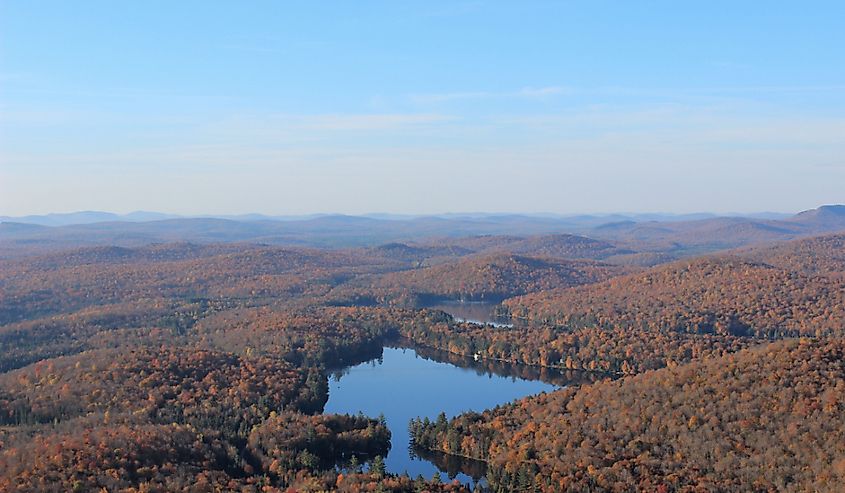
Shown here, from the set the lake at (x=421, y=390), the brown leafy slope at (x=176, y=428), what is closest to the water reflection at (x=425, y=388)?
the lake at (x=421, y=390)

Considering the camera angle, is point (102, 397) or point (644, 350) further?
point (644, 350)

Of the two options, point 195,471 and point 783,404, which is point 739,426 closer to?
point 783,404

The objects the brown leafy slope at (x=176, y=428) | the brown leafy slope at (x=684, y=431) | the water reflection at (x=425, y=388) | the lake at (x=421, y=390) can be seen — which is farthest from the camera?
the water reflection at (x=425, y=388)

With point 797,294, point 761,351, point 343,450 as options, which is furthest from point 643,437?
point 797,294

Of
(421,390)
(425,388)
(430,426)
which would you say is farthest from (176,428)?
(425,388)

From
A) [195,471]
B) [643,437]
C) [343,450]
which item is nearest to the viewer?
[195,471]

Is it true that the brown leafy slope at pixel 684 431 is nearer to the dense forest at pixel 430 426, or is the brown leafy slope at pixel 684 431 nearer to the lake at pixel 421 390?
the dense forest at pixel 430 426

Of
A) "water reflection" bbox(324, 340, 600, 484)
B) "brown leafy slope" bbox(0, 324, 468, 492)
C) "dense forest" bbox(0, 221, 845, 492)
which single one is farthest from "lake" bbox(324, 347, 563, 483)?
"brown leafy slope" bbox(0, 324, 468, 492)
